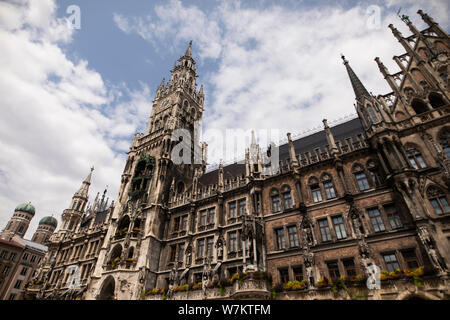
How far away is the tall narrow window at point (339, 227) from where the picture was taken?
20.5 metres

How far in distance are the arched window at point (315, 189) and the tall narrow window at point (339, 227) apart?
7.85ft

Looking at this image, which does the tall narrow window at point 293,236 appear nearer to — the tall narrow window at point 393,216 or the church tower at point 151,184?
the tall narrow window at point 393,216

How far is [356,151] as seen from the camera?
23062 millimetres

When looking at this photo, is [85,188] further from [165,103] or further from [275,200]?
→ [275,200]

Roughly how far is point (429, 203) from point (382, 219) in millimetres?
3224

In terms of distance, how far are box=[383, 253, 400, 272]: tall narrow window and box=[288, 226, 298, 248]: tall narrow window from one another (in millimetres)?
6695

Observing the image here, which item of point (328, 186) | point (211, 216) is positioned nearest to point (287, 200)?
point (328, 186)

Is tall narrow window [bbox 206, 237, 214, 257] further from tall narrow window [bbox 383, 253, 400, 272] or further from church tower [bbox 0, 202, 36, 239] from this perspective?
church tower [bbox 0, 202, 36, 239]

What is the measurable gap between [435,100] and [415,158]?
634cm

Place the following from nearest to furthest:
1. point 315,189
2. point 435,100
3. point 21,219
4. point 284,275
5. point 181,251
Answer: point 284,275 < point 435,100 < point 315,189 < point 181,251 < point 21,219

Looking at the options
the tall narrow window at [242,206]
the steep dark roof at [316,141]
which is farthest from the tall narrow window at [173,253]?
the steep dark roof at [316,141]

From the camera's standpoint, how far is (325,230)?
70.1 feet
